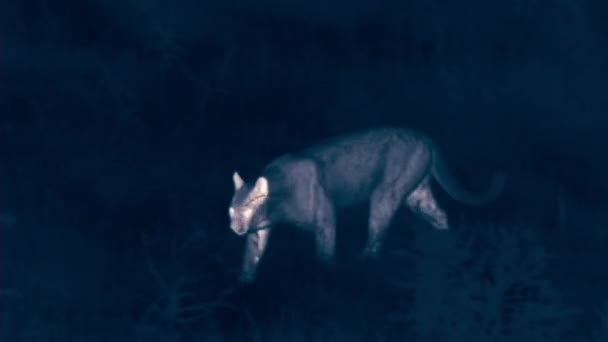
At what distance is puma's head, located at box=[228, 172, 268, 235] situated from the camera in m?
4.13

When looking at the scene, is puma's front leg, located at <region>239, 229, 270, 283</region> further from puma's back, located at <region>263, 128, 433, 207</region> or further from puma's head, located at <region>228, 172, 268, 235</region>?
puma's back, located at <region>263, 128, 433, 207</region>

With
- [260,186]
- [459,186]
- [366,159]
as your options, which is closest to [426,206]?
[459,186]

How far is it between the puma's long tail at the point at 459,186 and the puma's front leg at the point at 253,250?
833mm

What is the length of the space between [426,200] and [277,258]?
756 mm

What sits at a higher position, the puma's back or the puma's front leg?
the puma's back

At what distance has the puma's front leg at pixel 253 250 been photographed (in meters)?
4.23

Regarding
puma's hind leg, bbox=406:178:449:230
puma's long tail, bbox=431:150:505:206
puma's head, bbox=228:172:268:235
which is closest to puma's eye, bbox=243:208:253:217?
puma's head, bbox=228:172:268:235

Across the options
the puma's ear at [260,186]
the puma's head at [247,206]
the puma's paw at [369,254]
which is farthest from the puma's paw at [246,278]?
the puma's paw at [369,254]

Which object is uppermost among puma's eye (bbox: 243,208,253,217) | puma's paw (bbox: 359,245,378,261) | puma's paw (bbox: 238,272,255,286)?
puma's eye (bbox: 243,208,253,217)

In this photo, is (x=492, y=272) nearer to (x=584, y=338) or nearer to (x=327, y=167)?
(x=584, y=338)

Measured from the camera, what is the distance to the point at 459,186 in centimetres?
446

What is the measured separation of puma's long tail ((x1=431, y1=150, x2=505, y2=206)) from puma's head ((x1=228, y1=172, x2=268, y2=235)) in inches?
32.6

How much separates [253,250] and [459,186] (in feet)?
3.24

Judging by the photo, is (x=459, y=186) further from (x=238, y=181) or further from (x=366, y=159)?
(x=238, y=181)
